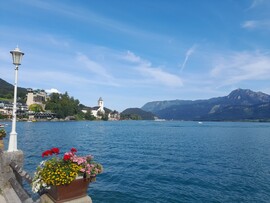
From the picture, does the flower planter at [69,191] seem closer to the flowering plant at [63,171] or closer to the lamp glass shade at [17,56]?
the flowering plant at [63,171]

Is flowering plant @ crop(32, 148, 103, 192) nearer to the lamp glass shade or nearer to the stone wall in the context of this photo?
the stone wall

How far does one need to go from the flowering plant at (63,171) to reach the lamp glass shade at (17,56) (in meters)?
6.71

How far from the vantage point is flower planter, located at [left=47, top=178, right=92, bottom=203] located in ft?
22.1

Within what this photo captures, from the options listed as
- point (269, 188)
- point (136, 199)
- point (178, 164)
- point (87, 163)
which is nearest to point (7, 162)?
point (87, 163)

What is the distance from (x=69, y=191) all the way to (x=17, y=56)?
7.79 meters

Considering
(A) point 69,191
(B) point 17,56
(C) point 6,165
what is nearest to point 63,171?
(A) point 69,191

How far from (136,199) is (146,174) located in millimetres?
8110

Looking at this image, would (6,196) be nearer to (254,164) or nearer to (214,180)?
(214,180)

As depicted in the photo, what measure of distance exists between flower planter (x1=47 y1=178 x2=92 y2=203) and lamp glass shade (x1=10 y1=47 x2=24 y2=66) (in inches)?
282

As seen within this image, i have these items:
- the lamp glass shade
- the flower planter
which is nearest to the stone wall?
the lamp glass shade

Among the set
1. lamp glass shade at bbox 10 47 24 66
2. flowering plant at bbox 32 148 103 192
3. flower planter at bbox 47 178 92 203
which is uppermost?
lamp glass shade at bbox 10 47 24 66

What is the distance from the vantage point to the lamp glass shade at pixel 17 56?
11697 mm

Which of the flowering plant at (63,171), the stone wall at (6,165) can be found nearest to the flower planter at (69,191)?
the flowering plant at (63,171)

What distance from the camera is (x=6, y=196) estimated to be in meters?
9.88
